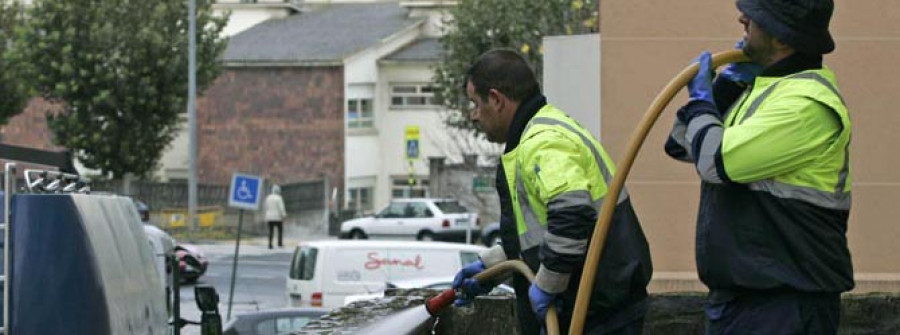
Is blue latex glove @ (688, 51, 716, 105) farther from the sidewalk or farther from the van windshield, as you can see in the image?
the sidewalk

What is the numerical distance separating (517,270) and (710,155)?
144cm

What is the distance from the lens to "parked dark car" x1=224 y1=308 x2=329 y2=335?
57.5 feet

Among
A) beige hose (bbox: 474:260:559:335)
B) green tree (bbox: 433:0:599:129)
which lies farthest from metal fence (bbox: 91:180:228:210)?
beige hose (bbox: 474:260:559:335)

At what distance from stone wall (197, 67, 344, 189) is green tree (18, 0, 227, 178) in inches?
282

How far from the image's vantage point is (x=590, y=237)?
5637 millimetres

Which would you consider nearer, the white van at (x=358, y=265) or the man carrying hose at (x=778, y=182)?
the man carrying hose at (x=778, y=182)

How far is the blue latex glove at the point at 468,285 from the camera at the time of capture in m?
6.55

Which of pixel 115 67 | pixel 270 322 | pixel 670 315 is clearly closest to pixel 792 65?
pixel 670 315

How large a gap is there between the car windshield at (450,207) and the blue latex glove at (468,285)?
4233 centimetres

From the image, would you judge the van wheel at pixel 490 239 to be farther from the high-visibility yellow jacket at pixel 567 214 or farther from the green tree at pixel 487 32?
the high-visibility yellow jacket at pixel 567 214

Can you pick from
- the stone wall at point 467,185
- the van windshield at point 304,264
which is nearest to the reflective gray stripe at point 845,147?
the van windshield at point 304,264

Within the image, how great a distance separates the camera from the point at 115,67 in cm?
5153

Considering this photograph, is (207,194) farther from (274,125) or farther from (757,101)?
(757,101)

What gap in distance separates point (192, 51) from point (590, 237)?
1680 inches
